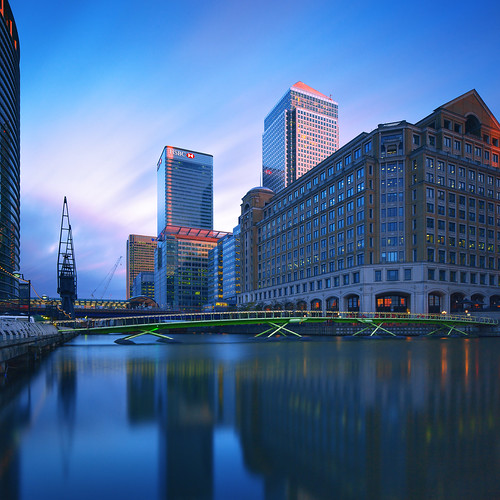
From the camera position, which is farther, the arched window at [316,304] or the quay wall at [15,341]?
the arched window at [316,304]

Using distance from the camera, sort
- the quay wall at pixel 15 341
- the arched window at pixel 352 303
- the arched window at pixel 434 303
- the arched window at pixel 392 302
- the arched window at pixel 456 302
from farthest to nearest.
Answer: the arched window at pixel 352 303 < the arched window at pixel 392 302 < the arched window at pixel 456 302 < the arched window at pixel 434 303 < the quay wall at pixel 15 341

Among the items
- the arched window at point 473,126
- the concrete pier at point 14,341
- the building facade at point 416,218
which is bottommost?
the concrete pier at point 14,341

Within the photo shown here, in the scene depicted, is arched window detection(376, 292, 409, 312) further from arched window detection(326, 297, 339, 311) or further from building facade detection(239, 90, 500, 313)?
arched window detection(326, 297, 339, 311)

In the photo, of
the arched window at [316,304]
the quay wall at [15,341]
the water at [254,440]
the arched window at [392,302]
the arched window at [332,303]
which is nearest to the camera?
the water at [254,440]

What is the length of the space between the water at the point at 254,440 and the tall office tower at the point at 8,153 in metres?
67.1

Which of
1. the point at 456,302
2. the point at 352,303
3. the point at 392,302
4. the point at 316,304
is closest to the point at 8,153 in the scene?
the point at 352,303

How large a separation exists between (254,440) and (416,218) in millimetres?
104571

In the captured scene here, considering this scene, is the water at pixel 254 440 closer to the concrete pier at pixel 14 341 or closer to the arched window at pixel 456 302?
the concrete pier at pixel 14 341

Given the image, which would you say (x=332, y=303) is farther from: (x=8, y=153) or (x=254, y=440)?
(x=254, y=440)

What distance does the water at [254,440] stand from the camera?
830 centimetres

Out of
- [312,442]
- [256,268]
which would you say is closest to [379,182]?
[256,268]

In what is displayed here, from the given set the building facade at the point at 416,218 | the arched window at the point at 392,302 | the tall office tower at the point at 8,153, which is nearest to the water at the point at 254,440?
the tall office tower at the point at 8,153

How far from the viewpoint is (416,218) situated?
345ft

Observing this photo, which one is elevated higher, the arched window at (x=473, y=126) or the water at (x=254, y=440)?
the arched window at (x=473, y=126)
